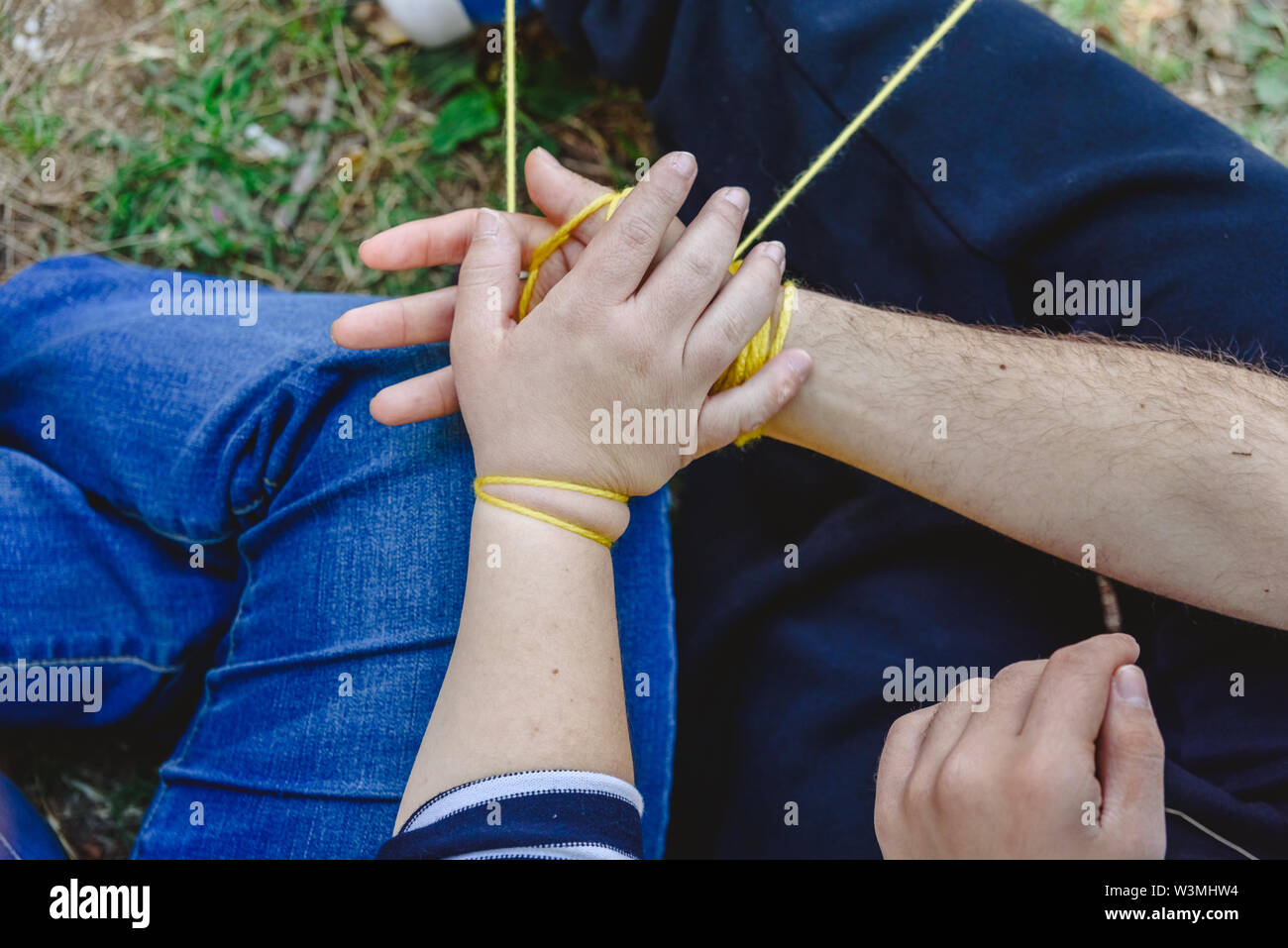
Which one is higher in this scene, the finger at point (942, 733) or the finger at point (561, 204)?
the finger at point (561, 204)

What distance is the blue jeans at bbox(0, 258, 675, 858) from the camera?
1.00m

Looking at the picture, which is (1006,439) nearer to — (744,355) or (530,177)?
(744,355)

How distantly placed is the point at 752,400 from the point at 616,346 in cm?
19

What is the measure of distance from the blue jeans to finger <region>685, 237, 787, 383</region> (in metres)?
0.22

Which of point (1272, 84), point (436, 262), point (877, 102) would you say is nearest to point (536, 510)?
point (436, 262)

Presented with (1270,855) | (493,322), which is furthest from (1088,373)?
(493,322)

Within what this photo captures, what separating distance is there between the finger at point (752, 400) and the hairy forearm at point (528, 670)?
185mm

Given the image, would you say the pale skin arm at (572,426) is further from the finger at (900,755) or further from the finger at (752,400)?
the finger at (900,755)

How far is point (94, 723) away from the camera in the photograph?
1.14m

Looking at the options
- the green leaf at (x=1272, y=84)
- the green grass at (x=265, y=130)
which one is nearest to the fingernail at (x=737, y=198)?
the green grass at (x=265, y=130)

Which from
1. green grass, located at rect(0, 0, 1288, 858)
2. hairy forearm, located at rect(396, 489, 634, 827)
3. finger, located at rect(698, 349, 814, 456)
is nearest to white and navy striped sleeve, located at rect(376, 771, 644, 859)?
hairy forearm, located at rect(396, 489, 634, 827)

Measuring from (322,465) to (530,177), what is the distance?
438mm

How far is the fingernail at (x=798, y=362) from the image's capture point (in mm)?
1050
